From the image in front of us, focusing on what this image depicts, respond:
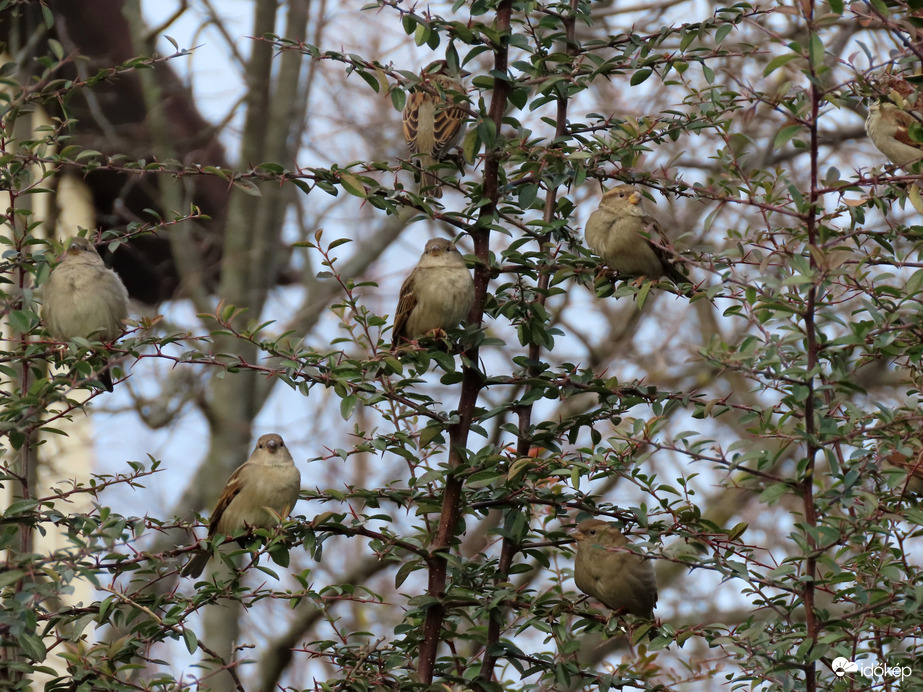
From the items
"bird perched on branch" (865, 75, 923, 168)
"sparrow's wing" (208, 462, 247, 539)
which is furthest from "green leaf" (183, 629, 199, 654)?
"bird perched on branch" (865, 75, 923, 168)

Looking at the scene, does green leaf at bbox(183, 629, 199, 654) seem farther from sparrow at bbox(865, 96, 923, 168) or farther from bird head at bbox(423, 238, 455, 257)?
sparrow at bbox(865, 96, 923, 168)

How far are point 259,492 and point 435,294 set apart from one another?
1.19m

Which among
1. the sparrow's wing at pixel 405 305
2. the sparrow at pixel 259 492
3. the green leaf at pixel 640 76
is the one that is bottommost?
the sparrow at pixel 259 492

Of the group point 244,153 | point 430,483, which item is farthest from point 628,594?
point 244,153

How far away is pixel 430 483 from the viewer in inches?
141

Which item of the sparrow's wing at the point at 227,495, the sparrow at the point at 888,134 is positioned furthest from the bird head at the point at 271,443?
the sparrow at the point at 888,134

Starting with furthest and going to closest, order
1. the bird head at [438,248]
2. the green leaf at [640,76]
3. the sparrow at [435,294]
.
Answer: the bird head at [438,248], the sparrow at [435,294], the green leaf at [640,76]

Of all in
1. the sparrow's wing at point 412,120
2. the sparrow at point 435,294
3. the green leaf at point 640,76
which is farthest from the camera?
the sparrow's wing at point 412,120

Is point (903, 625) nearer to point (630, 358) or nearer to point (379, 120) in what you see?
point (630, 358)

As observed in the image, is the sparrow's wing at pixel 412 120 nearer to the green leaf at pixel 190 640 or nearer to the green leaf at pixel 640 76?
the green leaf at pixel 640 76

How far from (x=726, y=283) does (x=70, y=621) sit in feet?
7.15

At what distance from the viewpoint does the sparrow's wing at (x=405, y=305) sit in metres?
4.51

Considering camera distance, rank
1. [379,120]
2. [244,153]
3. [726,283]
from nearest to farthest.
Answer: [726,283] < [244,153] < [379,120]

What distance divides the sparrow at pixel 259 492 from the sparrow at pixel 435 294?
0.77m
